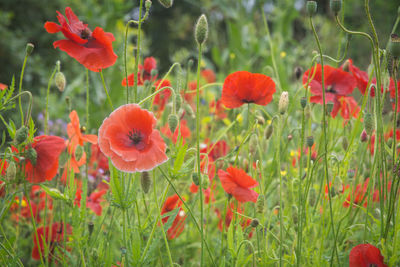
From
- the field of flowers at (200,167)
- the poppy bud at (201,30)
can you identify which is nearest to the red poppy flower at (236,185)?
the field of flowers at (200,167)

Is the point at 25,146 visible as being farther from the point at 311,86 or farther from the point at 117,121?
the point at 311,86

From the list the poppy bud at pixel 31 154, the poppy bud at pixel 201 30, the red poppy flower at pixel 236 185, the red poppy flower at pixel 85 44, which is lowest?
the red poppy flower at pixel 236 185

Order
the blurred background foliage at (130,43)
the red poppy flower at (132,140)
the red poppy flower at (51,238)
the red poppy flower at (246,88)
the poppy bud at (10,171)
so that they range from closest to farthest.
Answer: the red poppy flower at (132,140), the poppy bud at (10,171), the red poppy flower at (246,88), the red poppy flower at (51,238), the blurred background foliage at (130,43)

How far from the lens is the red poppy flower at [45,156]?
868 millimetres

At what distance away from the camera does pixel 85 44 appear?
0.82m

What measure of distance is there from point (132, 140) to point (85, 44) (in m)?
0.23

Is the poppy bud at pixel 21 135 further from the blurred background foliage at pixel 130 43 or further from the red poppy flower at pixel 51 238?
the blurred background foliage at pixel 130 43

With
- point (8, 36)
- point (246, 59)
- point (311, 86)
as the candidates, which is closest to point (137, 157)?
point (311, 86)

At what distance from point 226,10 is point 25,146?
9.74 feet

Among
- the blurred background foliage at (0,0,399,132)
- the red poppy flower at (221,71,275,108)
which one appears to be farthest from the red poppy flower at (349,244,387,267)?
the blurred background foliage at (0,0,399,132)

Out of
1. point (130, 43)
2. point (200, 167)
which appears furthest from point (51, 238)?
point (130, 43)

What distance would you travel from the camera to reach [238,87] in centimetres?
93

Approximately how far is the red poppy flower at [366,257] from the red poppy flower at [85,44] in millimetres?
608

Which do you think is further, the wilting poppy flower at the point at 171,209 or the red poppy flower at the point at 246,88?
the wilting poppy flower at the point at 171,209
